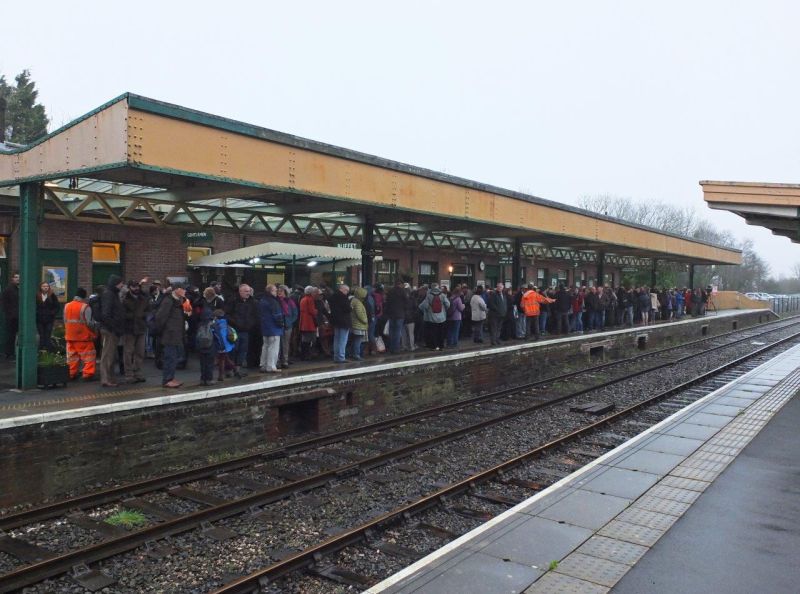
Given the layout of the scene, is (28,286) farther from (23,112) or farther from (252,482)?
(23,112)

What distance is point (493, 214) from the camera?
14.0 metres

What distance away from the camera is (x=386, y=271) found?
22.8 m

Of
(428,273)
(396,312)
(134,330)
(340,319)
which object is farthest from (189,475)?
(428,273)

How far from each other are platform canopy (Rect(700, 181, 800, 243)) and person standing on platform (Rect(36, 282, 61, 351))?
470 inches

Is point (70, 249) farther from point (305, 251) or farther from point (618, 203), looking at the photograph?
point (618, 203)

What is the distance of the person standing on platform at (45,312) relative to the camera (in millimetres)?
10742

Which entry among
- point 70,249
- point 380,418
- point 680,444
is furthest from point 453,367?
point 70,249

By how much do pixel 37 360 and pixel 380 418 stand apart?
542 cm

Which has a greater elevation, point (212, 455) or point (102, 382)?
point (102, 382)

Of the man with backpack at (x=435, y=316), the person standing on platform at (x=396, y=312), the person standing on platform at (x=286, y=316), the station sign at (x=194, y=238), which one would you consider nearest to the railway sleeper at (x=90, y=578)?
the person standing on platform at (x=286, y=316)

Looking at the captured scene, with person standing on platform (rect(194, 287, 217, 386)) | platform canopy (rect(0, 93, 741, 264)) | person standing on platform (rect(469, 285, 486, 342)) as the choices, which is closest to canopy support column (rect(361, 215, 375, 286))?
platform canopy (rect(0, 93, 741, 264))

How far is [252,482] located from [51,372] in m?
3.47

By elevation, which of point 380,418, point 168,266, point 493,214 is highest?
point 493,214

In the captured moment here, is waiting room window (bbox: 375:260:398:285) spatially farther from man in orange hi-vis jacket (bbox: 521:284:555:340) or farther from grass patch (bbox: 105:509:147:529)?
grass patch (bbox: 105:509:147:529)
